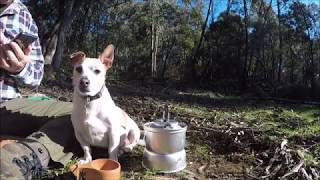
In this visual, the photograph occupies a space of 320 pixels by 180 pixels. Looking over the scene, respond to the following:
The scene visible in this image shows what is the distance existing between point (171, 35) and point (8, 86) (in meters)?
22.5

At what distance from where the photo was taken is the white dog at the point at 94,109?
3016 mm

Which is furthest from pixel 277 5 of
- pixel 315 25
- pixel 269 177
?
pixel 269 177

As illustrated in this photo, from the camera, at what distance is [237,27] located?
19.5 m

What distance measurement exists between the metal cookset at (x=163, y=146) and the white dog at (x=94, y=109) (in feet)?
0.78

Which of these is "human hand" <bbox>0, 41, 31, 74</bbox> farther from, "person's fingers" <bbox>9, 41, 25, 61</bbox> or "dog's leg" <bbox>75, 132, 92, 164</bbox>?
"dog's leg" <bbox>75, 132, 92, 164</bbox>

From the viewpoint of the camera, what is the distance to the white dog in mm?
3016

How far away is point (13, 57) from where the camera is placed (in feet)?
8.83

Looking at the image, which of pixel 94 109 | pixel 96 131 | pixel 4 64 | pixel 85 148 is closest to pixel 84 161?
pixel 85 148

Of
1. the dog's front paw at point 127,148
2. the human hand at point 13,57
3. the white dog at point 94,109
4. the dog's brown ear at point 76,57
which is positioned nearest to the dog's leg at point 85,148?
the white dog at point 94,109

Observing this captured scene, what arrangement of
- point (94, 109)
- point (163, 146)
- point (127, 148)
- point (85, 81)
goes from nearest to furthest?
point (85, 81), point (94, 109), point (163, 146), point (127, 148)

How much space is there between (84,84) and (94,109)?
0.71 feet

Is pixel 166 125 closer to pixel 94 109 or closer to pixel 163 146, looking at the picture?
pixel 163 146

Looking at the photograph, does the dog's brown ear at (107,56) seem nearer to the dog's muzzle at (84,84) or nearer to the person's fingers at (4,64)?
the dog's muzzle at (84,84)

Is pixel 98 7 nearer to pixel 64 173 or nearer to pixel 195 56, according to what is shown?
pixel 195 56
